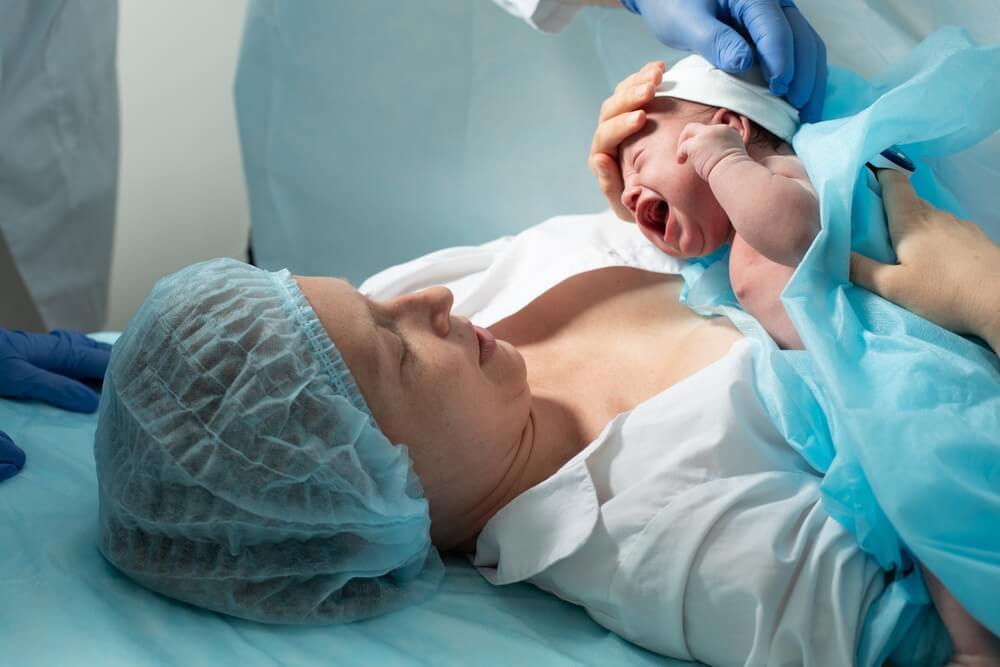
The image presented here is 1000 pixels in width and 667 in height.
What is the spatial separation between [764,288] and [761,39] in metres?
0.38

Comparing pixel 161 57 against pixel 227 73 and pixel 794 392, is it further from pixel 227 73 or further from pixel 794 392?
pixel 794 392

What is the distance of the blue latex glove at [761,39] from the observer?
146 centimetres

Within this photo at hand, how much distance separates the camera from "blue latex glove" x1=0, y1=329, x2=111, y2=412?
1.71 meters

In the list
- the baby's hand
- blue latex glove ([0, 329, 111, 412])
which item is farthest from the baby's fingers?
blue latex glove ([0, 329, 111, 412])

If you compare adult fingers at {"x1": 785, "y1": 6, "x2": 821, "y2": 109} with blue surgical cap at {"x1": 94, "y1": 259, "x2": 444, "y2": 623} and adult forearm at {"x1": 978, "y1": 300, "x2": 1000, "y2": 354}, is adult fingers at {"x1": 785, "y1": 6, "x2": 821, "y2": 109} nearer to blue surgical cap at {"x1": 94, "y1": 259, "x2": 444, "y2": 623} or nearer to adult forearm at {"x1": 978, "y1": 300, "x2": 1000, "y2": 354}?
adult forearm at {"x1": 978, "y1": 300, "x2": 1000, "y2": 354}

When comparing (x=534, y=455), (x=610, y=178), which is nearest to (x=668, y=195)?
(x=610, y=178)

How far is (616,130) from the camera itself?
5.00 feet

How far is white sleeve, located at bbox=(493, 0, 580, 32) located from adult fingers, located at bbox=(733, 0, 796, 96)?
45 centimetres

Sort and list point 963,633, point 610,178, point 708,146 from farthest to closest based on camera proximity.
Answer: point 610,178 → point 708,146 → point 963,633

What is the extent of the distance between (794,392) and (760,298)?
17 centimetres

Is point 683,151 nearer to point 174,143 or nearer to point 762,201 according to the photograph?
point 762,201

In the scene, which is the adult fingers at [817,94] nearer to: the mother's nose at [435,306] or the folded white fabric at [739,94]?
the folded white fabric at [739,94]

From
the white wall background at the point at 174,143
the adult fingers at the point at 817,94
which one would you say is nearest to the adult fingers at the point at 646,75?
the adult fingers at the point at 817,94

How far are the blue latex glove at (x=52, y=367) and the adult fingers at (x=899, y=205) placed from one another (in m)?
1.28
